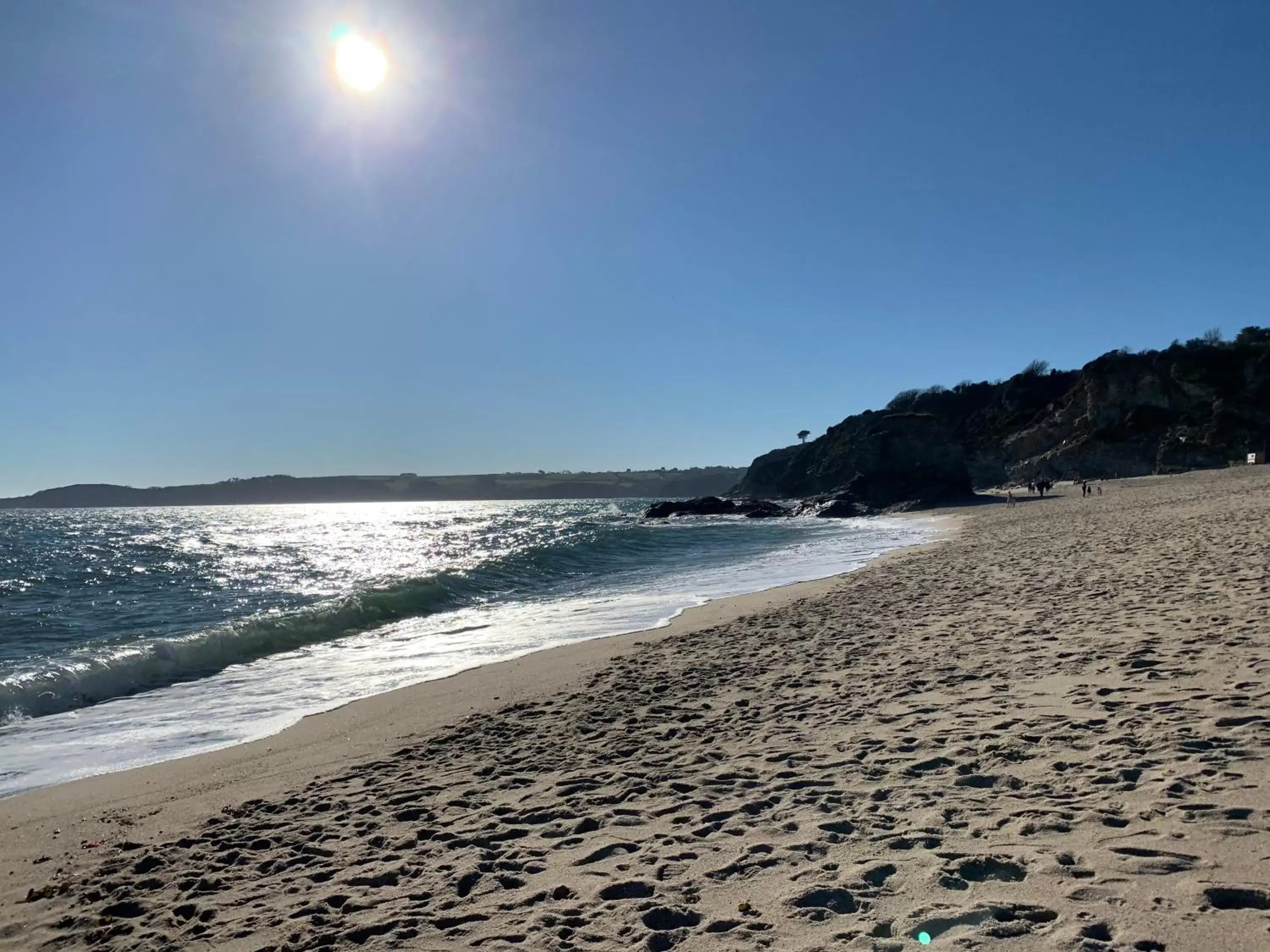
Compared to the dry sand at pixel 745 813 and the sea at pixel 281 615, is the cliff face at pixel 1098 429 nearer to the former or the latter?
the sea at pixel 281 615

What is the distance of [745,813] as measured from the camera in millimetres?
4629

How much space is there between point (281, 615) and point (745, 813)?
578 inches

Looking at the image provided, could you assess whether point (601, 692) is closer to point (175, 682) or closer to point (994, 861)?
point (994, 861)

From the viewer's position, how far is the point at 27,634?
50.6ft

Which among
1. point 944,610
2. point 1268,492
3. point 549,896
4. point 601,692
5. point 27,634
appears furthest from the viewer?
point 1268,492

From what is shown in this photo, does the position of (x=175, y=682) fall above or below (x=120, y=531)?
below

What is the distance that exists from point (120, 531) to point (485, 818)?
2596 inches

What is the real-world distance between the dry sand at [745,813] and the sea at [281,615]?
79.9 inches

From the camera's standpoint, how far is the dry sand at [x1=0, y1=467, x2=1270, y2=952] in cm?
336

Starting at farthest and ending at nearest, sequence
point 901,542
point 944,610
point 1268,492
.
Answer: point 901,542 < point 1268,492 < point 944,610

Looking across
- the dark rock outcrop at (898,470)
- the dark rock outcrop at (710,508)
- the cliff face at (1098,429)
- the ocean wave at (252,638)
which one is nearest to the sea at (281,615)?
the ocean wave at (252,638)

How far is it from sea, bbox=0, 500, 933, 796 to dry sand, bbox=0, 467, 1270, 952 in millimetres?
2029

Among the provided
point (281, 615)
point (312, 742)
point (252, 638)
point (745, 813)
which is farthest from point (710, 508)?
point (745, 813)

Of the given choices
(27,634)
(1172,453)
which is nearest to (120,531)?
(27,634)
